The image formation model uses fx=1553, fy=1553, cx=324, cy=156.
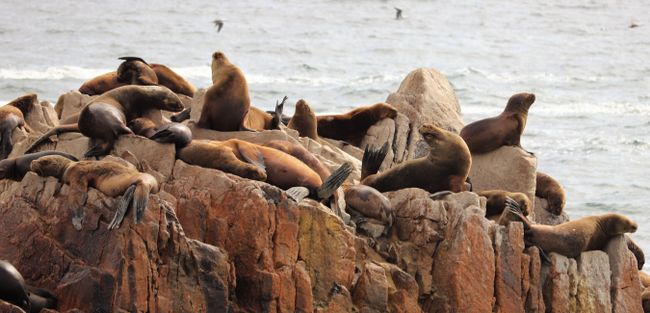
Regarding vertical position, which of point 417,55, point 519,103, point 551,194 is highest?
point 519,103

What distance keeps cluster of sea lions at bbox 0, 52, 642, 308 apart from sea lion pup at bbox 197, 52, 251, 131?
0.01 metres

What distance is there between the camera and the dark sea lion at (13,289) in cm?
1266

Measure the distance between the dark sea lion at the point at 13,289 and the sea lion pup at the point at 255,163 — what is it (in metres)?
2.33

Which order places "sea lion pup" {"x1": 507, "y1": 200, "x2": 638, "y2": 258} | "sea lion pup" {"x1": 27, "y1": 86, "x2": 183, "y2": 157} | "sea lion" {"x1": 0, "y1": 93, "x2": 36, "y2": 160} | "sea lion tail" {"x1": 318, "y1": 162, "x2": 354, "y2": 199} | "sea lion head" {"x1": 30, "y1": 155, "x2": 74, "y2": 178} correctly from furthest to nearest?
"sea lion" {"x1": 0, "y1": 93, "x2": 36, "y2": 160} < "sea lion pup" {"x1": 507, "y1": 200, "x2": 638, "y2": 258} < "sea lion pup" {"x1": 27, "y1": 86, "x2": 183, "y2": 157} < "sea lion tail" {"x1": 318, "y1": 162, "x2": 354, "y2": 199} < "sea lion head" {"x1": 30, "y1": 155, "x2": 74, "y2": 178}

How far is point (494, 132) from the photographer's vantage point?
18.4m

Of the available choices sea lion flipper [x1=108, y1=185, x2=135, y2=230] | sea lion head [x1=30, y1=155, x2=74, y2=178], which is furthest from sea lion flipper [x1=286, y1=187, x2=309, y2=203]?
sea lion head [x1=30, y1=155, x2=74, y2=178]

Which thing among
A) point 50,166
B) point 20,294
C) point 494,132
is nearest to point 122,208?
point 20,294

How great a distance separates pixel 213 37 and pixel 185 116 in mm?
38314

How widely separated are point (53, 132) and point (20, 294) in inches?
136

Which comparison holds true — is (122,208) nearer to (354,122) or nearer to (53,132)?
(53,132)

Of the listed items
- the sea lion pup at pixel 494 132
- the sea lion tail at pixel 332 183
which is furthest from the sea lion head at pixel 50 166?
the sea lion pup at pixel 494 132

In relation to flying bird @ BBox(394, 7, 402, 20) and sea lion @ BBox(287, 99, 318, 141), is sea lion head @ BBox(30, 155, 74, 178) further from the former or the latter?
flying bird @ BBox(394, 7, 402, 20)

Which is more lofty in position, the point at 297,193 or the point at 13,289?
the point at 297,193

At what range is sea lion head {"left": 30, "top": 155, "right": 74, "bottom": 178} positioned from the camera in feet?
45.5
